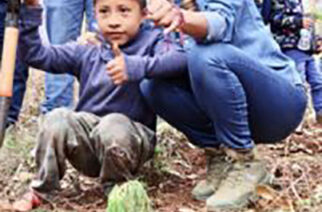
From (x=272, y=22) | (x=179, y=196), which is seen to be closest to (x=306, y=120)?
(x=272, y=22)

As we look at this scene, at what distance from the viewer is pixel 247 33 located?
322 cm

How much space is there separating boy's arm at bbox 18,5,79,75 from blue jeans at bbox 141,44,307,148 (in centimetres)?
37

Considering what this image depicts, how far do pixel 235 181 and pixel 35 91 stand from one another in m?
4.17

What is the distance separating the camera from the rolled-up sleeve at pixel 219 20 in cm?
294

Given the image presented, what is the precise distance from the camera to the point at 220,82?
3068 millimetres

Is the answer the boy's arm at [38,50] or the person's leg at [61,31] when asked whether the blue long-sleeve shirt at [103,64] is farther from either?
the person's leg at [61,31]

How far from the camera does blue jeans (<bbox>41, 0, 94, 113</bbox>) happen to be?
15.2ft

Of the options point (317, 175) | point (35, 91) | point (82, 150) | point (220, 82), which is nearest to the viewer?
point (220, 82)

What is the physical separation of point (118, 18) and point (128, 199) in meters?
1.12

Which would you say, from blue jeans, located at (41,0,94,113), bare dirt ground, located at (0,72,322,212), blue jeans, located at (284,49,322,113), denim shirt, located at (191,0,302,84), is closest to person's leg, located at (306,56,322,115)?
blue jeans, located at (284,49,322,113)

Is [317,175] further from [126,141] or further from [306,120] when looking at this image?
[306,120]

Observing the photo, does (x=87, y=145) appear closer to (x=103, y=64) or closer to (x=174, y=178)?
(x=103, y=64)

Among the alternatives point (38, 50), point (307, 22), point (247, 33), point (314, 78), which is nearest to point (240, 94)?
point (247, 33)

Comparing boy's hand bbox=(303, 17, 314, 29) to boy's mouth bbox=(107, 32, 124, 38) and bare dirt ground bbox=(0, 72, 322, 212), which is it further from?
boy's mouth bbox=(107, 32, 124, 38)
